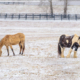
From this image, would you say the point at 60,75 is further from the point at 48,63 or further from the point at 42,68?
the point at 48,63

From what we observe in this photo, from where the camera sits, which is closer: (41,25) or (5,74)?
(5,74)

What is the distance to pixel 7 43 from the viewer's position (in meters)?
12.5

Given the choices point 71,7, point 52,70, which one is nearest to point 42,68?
point 52,70

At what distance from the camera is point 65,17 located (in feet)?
119

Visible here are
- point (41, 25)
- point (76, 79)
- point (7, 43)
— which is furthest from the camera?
point (41, 25)

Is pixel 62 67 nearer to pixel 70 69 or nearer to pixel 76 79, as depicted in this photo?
pixel 70 69

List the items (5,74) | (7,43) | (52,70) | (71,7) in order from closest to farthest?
(5,74), (52,70), (7,43), (71,7)

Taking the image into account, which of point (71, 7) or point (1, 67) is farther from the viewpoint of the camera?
point (71, 7)

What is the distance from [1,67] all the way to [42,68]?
1.70 meters

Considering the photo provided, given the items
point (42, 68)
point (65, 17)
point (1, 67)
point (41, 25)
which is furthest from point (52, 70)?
point (65, 17)

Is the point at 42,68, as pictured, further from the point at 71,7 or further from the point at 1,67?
the point at 71,7

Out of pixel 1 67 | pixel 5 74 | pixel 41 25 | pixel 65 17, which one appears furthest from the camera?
pixel 65 17

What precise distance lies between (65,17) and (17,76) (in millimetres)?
29123

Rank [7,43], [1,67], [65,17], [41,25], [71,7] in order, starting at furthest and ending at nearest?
1. [71,7]
2. [65,17]
3. [41,25]
4. [7,43]
5. [1,67]
